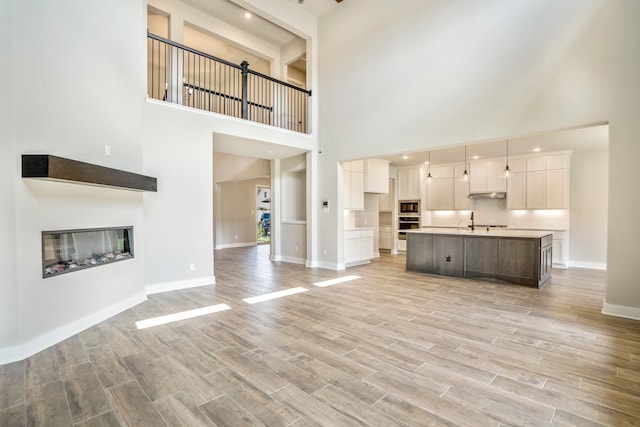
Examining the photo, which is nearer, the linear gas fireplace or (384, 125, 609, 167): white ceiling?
the linear gas fireplace

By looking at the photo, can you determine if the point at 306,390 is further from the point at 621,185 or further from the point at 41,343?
the point at 621,185

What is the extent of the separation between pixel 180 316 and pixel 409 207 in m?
7.90

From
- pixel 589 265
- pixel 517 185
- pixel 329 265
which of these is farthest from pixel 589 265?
pixel 329 265

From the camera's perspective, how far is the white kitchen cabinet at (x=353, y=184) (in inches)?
291

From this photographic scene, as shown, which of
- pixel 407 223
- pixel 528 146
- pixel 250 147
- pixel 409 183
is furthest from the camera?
pixel 407 223

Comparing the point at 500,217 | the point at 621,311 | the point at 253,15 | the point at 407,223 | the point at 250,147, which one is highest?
the point at 253,15

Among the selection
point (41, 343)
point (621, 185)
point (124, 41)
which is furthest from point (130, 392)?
point (621, 185)

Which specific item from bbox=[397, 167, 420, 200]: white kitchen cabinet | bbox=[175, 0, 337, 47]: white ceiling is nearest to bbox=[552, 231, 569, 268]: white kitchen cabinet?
bbox=[397, 167, 420, 200]: white kitchen cabinet

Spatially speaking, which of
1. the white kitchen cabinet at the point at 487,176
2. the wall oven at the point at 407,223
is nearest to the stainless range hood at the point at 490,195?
the white kitchen cabinet at the point at 487,176

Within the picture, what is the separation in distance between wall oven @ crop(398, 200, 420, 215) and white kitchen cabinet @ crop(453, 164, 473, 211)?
1153 millimetres

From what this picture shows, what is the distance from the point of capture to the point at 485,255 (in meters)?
5.78

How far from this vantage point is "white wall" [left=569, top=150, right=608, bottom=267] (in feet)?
23.3

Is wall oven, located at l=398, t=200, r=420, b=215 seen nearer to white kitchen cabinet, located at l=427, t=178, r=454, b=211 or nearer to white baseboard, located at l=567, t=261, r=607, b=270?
white kitchen cabinet, located at l=427, t=178, r=454, b=211

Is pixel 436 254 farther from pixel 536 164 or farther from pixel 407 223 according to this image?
pixel 536 164
